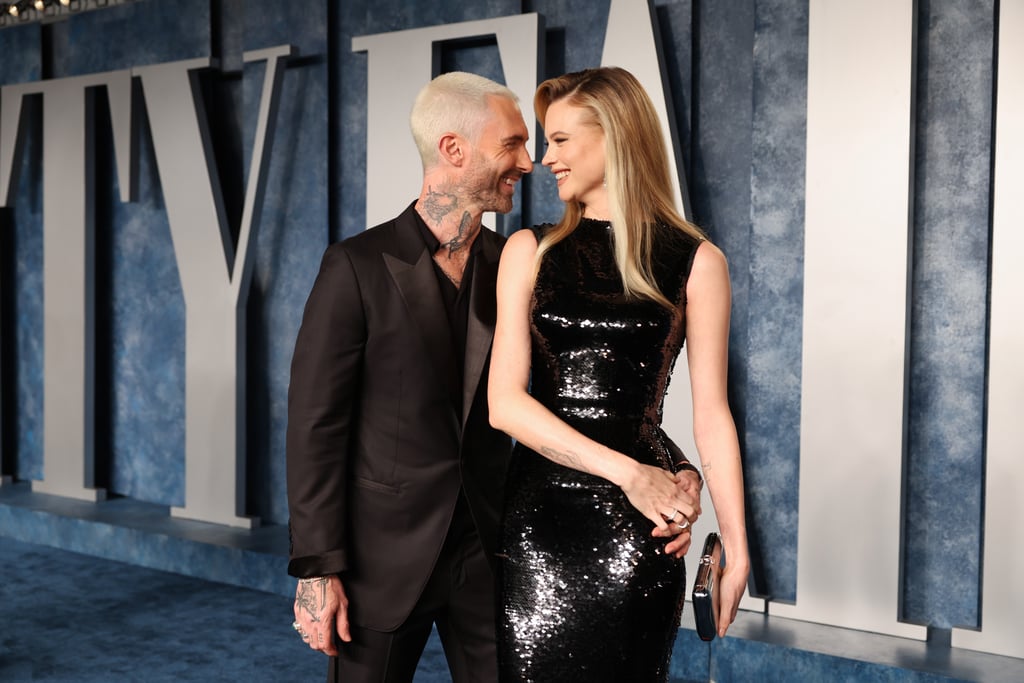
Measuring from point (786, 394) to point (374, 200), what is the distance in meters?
1.99

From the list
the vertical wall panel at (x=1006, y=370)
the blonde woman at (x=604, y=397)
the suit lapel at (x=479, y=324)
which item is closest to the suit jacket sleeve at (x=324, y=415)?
the suit lapel at (x=479, y=324)

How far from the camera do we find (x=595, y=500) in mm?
1639

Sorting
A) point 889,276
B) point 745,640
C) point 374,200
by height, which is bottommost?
point 745,640

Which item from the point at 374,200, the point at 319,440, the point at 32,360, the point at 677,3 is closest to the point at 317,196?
the point at 374,200

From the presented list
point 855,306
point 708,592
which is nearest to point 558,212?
point 855,306

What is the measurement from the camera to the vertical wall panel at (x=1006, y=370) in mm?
3402

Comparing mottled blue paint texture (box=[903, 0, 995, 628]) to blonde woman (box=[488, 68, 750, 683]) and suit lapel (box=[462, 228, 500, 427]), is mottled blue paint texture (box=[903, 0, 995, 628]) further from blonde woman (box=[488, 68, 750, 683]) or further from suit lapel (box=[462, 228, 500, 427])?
blonde woman (box=[488, 68, 750, 683])

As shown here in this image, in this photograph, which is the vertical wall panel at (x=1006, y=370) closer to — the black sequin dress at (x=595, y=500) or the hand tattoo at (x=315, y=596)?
the black sequin dress at (x=595, y=500)

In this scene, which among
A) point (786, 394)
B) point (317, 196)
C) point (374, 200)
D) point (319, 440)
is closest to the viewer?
point (319, 440)

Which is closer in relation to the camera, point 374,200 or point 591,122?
point 591,122

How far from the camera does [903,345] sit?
140 inches

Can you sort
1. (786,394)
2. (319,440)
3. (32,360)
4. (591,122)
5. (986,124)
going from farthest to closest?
1. (32,360)
2. (786,394)
3. (986,124)
4. (319,440)
5. (591,122)

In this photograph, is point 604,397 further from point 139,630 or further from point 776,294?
point 139,630

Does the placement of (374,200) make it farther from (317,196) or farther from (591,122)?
(591,122)
